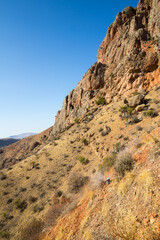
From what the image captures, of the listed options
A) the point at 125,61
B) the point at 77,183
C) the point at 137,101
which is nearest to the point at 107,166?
the point at 77,183

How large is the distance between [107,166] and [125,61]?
1087 inches

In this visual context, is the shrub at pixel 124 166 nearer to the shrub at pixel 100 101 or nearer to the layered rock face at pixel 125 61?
the layered rock face at pixel 125 61

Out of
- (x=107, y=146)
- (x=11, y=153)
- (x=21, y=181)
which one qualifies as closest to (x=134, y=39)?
(x=107, y=146)

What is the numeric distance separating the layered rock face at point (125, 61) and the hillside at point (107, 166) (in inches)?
9.0

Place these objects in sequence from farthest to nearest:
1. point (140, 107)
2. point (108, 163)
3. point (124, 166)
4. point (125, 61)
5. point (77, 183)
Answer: point (125, 61) < point (140, 107) < point (77, 183) < point (108, 163) < point (124, 166)

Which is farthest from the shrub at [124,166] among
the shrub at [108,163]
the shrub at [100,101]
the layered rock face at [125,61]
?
the shrub at [100,101]

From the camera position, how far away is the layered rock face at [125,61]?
78.2 ft

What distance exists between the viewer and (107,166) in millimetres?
8453

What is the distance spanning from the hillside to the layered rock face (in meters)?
0.23

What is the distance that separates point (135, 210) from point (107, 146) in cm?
1069

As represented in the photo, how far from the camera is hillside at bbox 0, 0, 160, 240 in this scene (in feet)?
12.7

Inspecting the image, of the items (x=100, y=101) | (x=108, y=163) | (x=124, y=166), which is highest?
(x=100, y=101)

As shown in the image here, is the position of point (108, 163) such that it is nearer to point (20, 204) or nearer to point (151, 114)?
point (151, 114)

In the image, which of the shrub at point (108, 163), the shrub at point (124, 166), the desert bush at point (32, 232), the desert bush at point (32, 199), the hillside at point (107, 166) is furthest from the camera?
the desert bush at point (32, 199)
